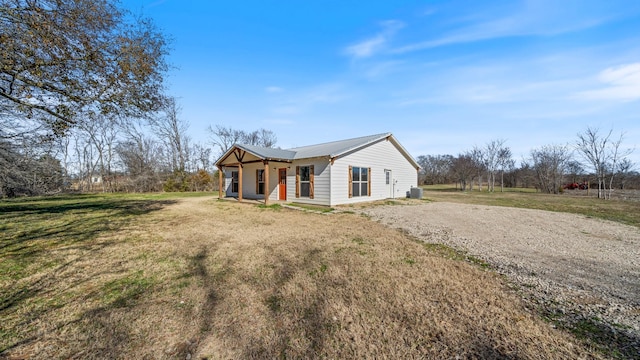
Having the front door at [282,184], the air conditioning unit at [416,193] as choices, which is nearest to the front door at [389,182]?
the air conditioning unit at [416,193]

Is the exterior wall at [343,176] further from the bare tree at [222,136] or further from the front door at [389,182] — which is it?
the bare tree at [222,136]

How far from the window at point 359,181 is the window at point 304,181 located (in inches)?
84.8

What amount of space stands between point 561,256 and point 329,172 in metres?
8.52

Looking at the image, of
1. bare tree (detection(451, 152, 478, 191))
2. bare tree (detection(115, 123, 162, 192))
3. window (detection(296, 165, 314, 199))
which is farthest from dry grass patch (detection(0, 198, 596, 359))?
bare tree (detection(451, 152, 478, 191))

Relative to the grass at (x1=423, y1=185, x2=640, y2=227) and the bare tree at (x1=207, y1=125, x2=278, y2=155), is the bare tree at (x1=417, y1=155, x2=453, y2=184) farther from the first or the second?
the bare tree at (x1=207, y1=125, x2=278, y2=155)

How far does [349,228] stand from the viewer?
6.83m

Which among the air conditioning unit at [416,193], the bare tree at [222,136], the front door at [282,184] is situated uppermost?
the bare tree at [222,136]

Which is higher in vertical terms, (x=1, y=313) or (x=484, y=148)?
(x=484, y=148)

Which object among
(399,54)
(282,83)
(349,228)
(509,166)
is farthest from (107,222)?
(509,166)

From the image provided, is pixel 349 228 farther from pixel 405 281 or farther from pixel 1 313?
pixel 1 313

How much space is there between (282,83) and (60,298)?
13.0 m

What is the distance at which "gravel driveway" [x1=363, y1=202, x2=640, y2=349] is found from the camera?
276cm

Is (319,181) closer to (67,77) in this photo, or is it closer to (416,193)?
(416,193)

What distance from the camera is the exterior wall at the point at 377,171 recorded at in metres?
12.1
